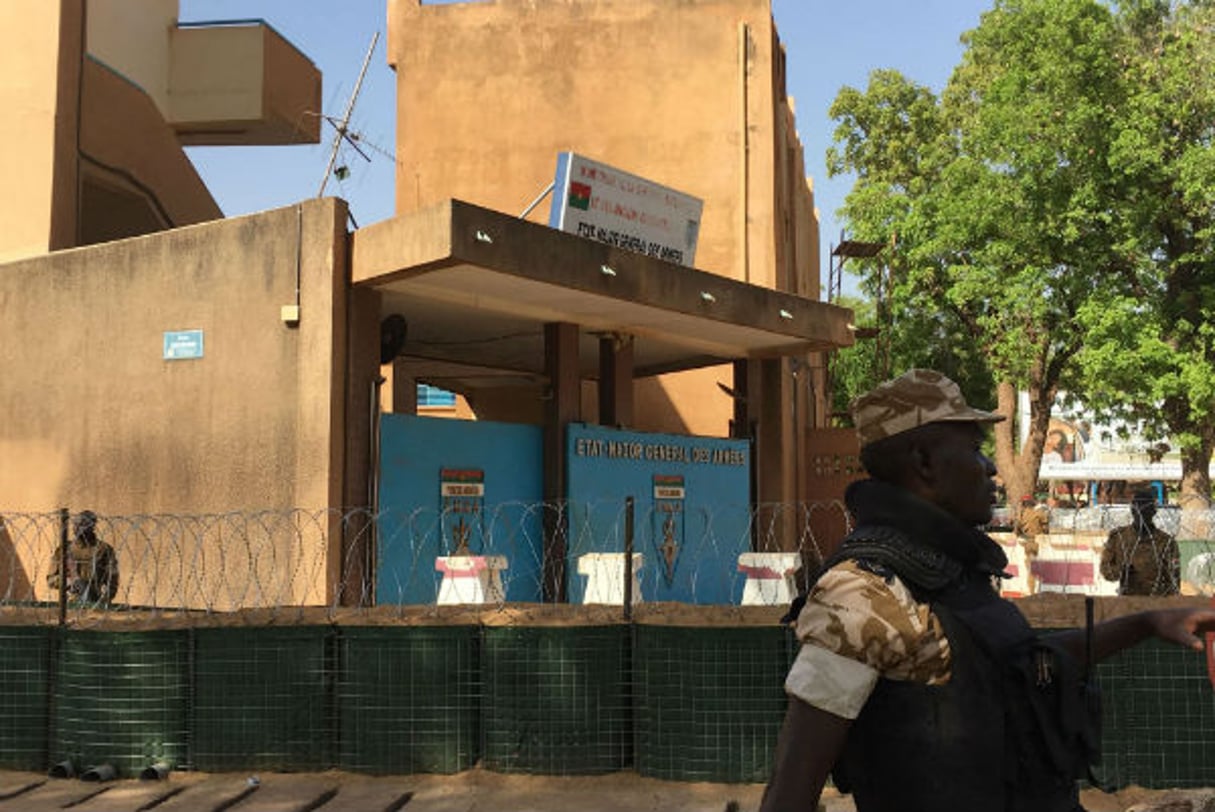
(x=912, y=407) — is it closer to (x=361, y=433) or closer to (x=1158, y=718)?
(x=1158, y=718)

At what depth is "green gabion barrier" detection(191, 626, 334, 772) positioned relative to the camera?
7305mm

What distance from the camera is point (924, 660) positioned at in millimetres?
2002

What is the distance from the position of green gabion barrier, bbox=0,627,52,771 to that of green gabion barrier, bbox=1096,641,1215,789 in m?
6.62

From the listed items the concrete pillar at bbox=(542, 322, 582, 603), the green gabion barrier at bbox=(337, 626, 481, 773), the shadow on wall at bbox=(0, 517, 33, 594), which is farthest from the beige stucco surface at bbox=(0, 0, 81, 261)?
the green gabion barrier at bbox=(337, 626, 481, 773)

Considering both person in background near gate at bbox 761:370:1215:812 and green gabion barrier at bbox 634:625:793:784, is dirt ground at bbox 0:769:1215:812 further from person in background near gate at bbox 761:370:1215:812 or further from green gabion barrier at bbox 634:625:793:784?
person in background near gate at bbox 761:370:1215:812

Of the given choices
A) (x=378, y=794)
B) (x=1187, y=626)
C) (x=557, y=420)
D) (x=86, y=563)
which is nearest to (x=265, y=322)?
(x=86, y=563)

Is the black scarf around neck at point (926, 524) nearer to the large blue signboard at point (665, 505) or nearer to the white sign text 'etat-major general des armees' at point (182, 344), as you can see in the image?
the white sign text 'etat-major general des armees' at point (182, 344)

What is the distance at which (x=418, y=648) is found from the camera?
23.8 ft

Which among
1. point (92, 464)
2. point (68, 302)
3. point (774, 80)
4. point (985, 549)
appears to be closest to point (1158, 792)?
point (985, 549)

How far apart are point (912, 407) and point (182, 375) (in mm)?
11753

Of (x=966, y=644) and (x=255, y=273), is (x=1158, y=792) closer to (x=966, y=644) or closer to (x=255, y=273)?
(x=966, y=644)

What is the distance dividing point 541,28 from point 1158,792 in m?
17.1

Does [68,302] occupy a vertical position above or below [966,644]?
above

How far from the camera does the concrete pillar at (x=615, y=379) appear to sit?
16.3 metres
